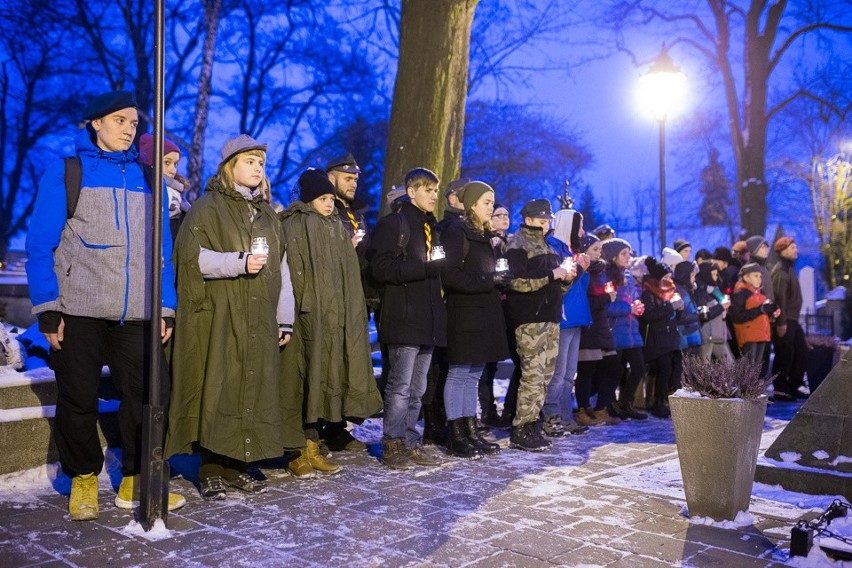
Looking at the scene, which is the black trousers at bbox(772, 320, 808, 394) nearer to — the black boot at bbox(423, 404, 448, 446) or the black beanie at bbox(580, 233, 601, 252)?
the black beanie at bbox(580, 233, 601, 252)

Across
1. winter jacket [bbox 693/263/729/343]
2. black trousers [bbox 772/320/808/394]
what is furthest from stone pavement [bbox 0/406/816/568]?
black trousers [bbox 772/320/808/394]

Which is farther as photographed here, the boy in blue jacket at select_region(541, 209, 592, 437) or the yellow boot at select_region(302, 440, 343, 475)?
the boy in blue jacket at select_region(541, 209, 592, 437)

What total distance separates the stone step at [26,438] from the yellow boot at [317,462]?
5.83 ft

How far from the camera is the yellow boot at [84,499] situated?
512 cm

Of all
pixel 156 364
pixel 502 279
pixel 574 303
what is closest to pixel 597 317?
pixel 574 303

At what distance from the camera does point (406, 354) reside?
698 cm

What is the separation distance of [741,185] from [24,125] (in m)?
23.5

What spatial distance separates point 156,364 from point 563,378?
15.6 ft

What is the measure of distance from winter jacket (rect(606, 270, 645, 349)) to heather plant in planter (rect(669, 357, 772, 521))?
4.26 m

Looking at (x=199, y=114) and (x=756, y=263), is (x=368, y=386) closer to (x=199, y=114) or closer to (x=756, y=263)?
(x=756, y=263)

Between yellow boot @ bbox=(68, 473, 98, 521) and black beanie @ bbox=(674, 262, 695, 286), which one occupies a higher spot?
black beanie @ bbox=(674, 262, 695, 286)

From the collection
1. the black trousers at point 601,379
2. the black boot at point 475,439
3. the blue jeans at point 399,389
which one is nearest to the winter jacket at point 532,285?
the black boot at point 475,439

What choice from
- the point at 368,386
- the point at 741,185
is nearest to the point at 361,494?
the point at 368,386

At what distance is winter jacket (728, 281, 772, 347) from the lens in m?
12.1
